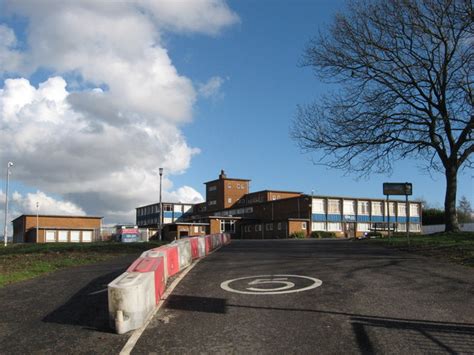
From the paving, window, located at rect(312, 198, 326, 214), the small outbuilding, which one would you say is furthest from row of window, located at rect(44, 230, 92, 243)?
the paving

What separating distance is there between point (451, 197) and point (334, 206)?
193 ft

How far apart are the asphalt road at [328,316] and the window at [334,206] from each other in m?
72.6

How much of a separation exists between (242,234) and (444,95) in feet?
213

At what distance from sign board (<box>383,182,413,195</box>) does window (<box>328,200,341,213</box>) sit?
58.6m

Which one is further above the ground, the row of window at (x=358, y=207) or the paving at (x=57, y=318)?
the row of window at (x=358, y=207)

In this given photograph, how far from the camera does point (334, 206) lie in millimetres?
84938

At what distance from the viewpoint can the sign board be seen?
77.3 feet

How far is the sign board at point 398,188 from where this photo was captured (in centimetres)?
2356

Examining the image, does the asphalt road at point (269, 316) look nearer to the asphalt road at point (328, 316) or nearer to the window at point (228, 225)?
the asphalt road at point (328, 316)

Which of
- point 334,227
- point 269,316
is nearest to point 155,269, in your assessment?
point 269,316

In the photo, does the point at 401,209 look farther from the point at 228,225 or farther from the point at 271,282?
the point at 271,282

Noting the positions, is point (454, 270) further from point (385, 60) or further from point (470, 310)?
point (385, 60)

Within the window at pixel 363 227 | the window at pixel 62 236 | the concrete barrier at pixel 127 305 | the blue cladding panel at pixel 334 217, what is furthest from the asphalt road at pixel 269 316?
the window at pixel 363 227

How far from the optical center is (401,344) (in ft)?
20.6
